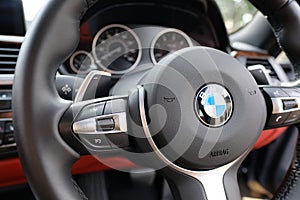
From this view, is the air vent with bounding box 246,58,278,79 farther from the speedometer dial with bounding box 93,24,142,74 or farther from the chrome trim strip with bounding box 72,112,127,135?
the chrome trim strip with bounding box 72,112,127,135

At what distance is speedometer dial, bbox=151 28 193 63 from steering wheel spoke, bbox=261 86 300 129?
1.83ft

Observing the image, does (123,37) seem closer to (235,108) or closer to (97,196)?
(97,196)

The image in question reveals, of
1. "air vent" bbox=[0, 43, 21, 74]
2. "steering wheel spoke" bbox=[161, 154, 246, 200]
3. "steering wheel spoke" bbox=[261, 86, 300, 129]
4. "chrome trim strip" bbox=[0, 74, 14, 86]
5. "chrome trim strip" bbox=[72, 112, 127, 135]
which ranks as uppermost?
"air vent" bbox=[0, 43, 21, 74]

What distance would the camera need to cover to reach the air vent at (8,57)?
89 centimetres

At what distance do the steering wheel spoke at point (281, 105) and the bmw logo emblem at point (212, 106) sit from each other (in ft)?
0.39

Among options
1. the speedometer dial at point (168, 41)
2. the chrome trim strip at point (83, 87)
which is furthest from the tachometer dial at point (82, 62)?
the chrome trim strip at point (83, 87)

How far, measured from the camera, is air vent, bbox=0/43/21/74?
2.91ft

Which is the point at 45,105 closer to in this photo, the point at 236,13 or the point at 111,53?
the point at 111,53

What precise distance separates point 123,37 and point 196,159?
714mm

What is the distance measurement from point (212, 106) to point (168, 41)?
71 centimetres

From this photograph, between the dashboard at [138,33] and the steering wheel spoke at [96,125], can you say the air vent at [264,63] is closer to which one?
the dashboard at [138,33]

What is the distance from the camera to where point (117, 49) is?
4.00 ft

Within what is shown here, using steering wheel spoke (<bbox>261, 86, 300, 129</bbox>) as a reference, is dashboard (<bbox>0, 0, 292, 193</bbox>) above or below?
above

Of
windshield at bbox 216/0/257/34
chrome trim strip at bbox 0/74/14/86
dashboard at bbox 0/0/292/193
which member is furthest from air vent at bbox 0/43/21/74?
windshield at bbox 216/0/257/34
